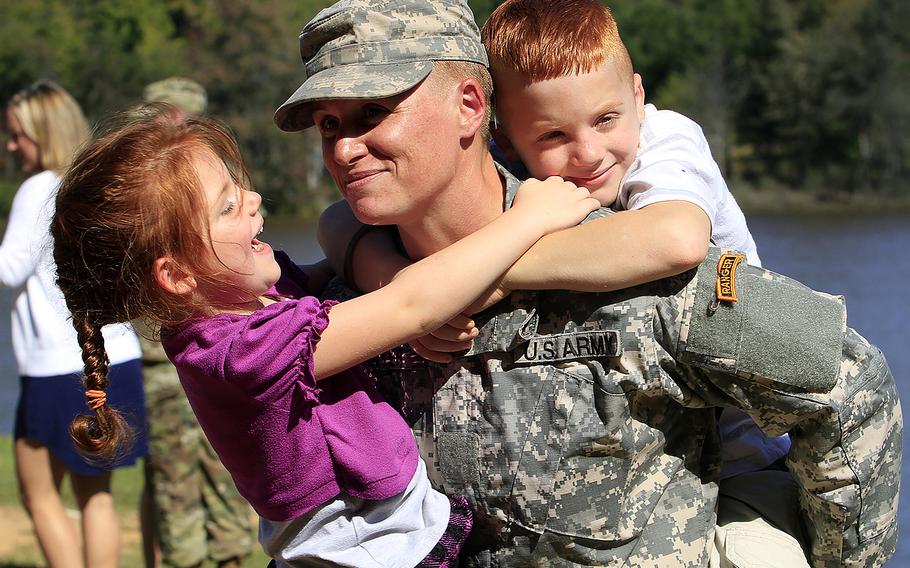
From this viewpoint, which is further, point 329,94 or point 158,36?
point 158,36

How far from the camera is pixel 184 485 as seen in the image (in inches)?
238

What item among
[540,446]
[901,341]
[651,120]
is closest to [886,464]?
[540,446]

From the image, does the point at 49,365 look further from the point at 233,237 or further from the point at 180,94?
the point at 233,237

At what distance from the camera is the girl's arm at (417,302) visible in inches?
89.9

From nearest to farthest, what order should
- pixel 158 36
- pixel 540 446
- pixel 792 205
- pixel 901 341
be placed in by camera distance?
pixel 540 446 → pixel 901 341 → pixel 792 205 → pixel 158 36

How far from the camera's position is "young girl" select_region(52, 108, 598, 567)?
7.45 feet

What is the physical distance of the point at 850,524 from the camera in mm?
2486

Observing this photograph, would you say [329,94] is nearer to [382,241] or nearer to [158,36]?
[382,241]

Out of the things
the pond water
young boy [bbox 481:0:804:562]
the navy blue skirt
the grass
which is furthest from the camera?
the pond water

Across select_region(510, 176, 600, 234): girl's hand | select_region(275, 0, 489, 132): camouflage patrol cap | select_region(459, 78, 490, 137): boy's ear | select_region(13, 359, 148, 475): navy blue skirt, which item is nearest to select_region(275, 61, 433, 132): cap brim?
select_region(275, 0, 489, 132): camouflage patrol cap

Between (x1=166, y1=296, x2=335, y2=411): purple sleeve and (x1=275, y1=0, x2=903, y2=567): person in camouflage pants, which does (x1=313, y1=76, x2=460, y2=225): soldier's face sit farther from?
(x1=166, y1=296, x2=335, y2=411): purple sleeve

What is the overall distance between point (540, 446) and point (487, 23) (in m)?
1.02

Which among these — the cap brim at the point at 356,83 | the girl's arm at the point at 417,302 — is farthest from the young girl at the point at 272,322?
the cap brim at the point at 356,83

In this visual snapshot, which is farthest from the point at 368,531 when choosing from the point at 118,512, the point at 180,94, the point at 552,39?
the point at 118,512
